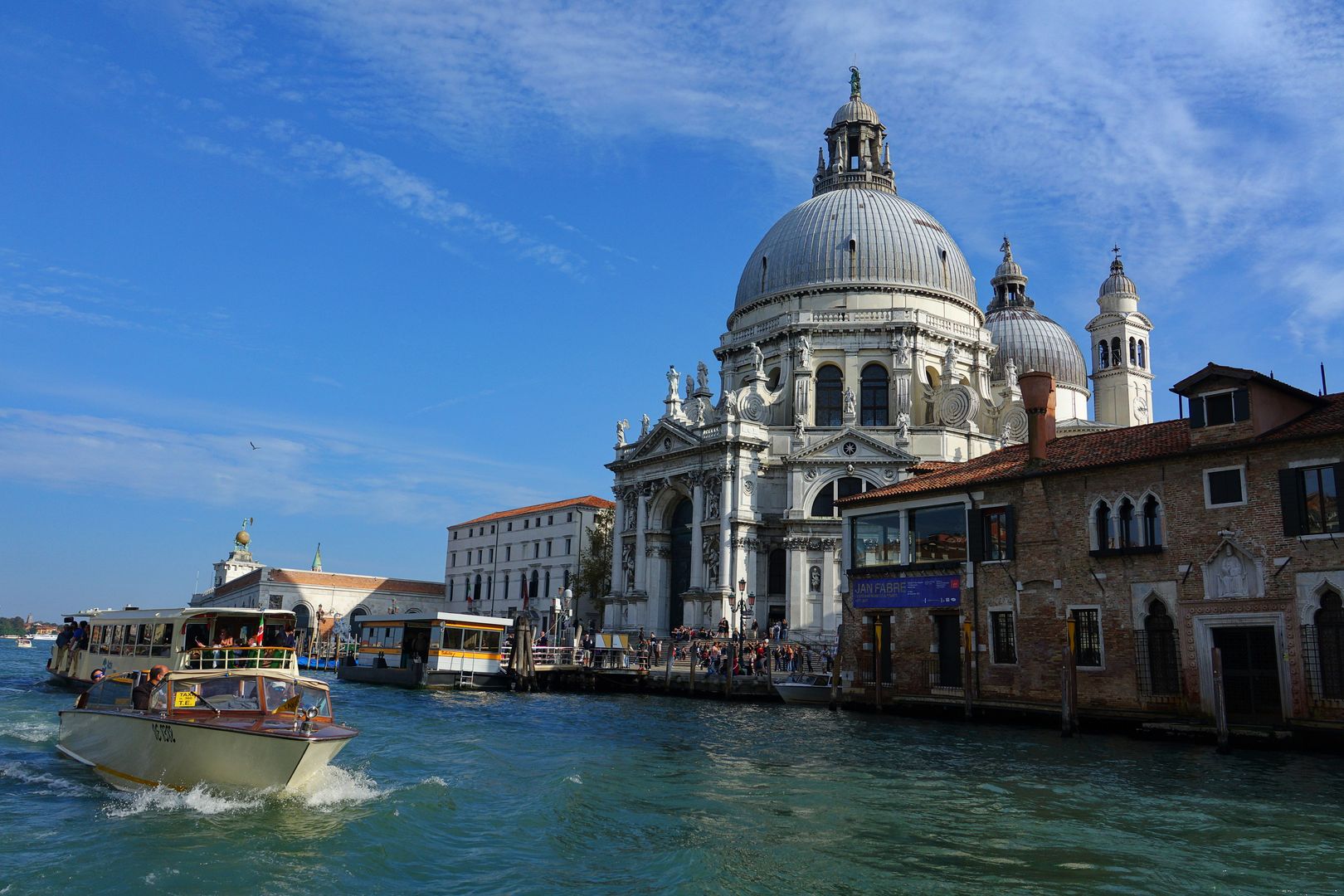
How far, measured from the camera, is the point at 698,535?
46.7m

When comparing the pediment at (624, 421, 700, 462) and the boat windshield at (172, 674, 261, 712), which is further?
the pediment at (624, 421, 700, 462)

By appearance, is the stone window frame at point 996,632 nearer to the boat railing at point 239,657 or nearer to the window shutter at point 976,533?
the window shutter at point 976,533

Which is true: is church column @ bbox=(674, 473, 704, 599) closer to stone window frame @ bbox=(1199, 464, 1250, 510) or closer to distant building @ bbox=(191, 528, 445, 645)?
stone window frame @ bbox=(1199, 464, 1250, 510)

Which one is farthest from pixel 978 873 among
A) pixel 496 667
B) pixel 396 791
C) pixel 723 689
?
pixel 496 667

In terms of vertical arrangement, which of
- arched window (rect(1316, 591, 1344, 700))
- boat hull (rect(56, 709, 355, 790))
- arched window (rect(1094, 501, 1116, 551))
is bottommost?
boat hull (rect(56, 709, 355, 790))

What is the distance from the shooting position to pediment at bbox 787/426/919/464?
4456 cm

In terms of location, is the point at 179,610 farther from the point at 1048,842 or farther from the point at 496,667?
the point at 1048,842

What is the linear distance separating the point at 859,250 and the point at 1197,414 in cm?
3186

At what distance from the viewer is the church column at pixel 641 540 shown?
49.1m

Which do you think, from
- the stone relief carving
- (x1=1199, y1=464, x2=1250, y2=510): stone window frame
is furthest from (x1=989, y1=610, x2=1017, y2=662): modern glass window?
the stone relief carving

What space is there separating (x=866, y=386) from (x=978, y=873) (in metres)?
40.9

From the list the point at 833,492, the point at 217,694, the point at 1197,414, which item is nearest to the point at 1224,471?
the point at 1197,414

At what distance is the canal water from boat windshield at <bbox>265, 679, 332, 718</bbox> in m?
0.86

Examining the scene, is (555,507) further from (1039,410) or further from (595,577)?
(1039,410)
